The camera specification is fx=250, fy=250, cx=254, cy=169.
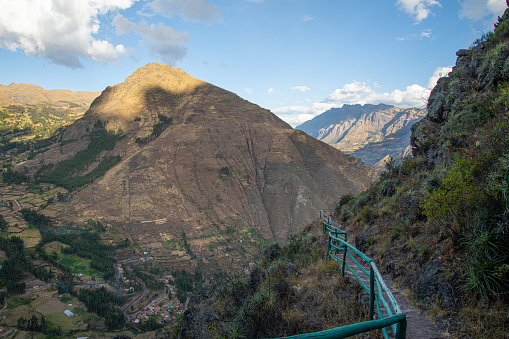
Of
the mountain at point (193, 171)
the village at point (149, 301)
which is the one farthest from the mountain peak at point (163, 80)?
the village at point (149, 301)

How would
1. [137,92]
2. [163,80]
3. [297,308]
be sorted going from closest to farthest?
[297,308] → [137,92] → [163,80]

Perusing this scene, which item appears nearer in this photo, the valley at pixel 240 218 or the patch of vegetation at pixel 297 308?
the valley at pixel 240 218

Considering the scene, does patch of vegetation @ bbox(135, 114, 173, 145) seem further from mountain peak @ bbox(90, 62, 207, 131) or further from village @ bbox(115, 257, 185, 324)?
village @ bbox(115, 257, 185, 324)

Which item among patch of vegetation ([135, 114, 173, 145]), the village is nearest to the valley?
the village

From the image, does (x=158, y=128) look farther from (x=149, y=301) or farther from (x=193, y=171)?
(x=149, y=301)

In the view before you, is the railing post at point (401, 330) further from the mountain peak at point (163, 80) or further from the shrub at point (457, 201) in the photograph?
the mountain peak at point (163, 80)

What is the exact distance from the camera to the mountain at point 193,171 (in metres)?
75.3

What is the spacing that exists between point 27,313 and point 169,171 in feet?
162

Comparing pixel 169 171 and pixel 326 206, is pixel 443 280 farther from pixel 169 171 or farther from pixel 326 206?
pixel 169 171

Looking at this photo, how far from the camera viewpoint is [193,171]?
89312 millimetres

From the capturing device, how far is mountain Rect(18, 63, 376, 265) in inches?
2965

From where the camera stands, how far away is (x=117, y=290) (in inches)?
2435

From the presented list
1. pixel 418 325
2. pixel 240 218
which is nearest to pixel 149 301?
pixel 240 218

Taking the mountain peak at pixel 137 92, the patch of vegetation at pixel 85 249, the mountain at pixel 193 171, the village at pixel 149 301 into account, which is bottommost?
the village at pixel 149 301
